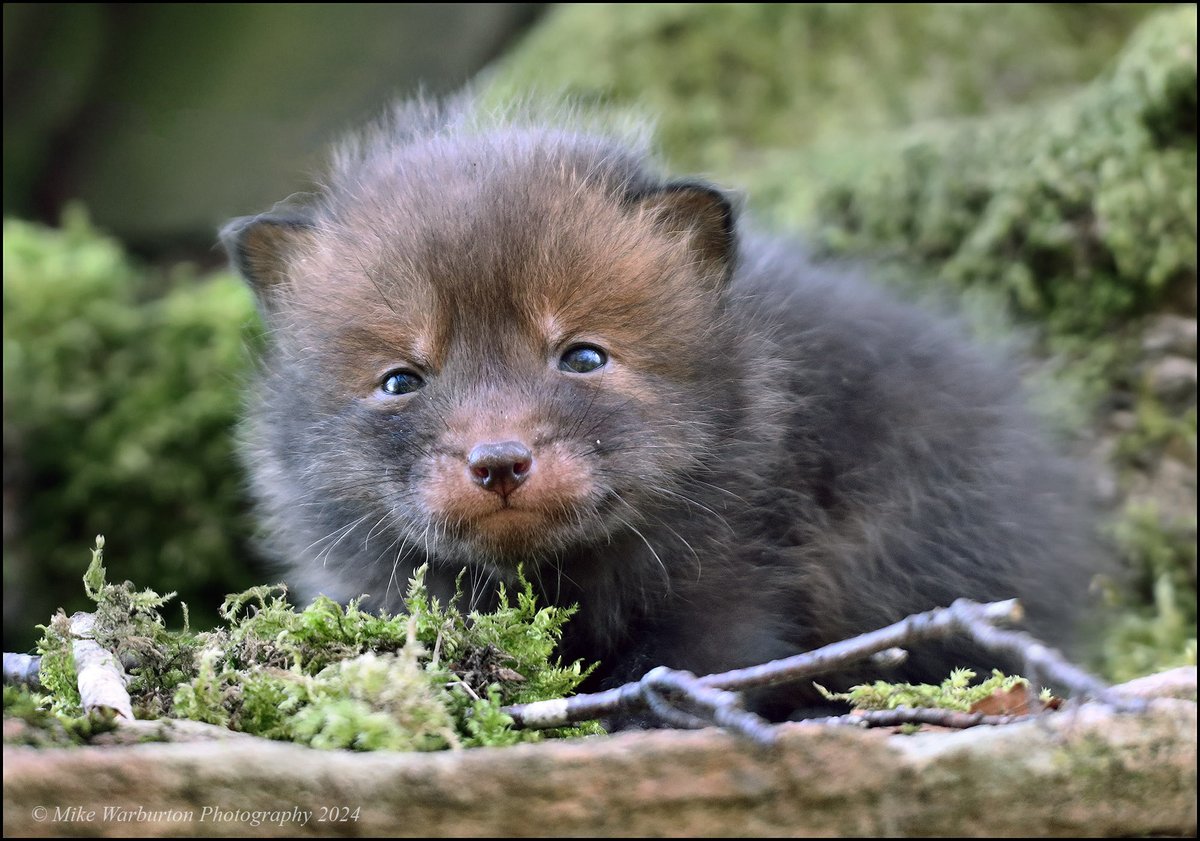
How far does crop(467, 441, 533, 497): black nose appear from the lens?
2.65 meters

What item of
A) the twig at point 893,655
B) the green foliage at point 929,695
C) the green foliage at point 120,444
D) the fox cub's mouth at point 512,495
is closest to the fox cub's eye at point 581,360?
the fox cub's mouth at point 512,495

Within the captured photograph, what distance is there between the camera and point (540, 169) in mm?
3230

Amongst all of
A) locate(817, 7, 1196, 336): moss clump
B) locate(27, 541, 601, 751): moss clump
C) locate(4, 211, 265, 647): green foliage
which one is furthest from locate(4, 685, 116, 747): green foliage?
locate(817, 7, 1196, 336): moss clump

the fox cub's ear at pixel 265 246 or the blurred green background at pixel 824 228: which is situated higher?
the blurred green background at pixel 824 228

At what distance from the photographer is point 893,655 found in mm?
1923

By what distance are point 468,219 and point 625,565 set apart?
0.96 m

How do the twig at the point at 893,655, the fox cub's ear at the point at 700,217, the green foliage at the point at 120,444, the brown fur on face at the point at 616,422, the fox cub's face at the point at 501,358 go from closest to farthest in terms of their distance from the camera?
the twig at the point at 893,655 → the fox cub's face at the point at 501,358 → the brown fur on face at the point at 616,422 → the fox cub's ear at the point at 700,217 → the green foliage at the point at 120,444

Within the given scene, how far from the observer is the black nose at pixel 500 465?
8.69 feet

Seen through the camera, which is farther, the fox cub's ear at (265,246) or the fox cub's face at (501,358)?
the fox cub's ear at (265,246)

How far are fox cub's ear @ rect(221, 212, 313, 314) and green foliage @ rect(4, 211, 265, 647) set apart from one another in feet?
7.60

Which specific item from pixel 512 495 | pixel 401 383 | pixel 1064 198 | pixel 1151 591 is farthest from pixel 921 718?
pixel 1064 198

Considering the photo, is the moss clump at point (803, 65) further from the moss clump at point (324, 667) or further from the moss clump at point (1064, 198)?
the moss clump at point (324, 667)

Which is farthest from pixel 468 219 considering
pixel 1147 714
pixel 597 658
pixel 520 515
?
pixel 1147 714

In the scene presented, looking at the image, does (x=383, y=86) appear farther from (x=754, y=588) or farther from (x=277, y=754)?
(x=277, y=754)
